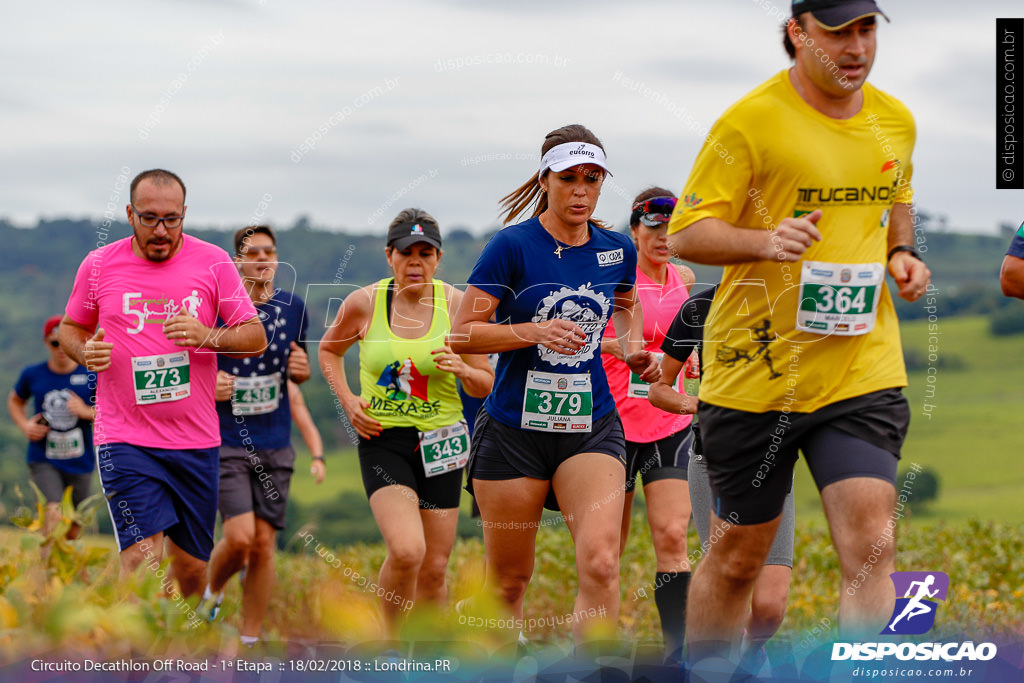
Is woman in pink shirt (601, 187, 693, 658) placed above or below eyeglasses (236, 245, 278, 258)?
below

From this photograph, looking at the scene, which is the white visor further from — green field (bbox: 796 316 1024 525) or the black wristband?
green field (bbox: 796 316 1024 525)

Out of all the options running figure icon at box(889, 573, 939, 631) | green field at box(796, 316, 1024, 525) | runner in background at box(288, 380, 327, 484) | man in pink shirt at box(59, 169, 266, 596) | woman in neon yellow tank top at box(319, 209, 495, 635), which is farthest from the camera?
green field at box(796, 316, 1024, 525)

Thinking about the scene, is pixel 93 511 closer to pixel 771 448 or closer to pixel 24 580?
pixel 24 580

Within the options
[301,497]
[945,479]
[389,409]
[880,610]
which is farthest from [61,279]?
[880,610]

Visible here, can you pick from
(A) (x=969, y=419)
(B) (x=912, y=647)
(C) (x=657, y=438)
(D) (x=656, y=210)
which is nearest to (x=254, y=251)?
(D) (x=656, y=210)

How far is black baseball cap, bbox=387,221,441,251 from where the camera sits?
651 cm

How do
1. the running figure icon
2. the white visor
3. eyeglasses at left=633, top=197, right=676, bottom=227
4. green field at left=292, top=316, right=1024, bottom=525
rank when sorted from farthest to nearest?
green field at left=292, top=316, right=1024, bottom=525, eyeglasses at left=633, top=197, right=676, bottom=227, the white visor, the running figure icon

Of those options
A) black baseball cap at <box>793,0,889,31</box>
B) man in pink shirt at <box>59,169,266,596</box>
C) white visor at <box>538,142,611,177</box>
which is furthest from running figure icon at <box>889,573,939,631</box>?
man in pink shirt at <box>59,169,266,596</box>

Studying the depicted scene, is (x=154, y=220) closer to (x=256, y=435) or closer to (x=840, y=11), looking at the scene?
(x=256, y=435)

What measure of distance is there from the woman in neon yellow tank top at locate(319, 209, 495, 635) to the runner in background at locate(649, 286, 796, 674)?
1.19 m

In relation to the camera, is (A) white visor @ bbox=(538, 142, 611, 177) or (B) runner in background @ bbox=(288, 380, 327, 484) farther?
(B) runner in background @ bbox=(288, 380, 327, 484)

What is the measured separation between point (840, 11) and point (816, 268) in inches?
34.5

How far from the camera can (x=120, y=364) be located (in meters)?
5.74

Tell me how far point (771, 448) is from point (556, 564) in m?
5.39
